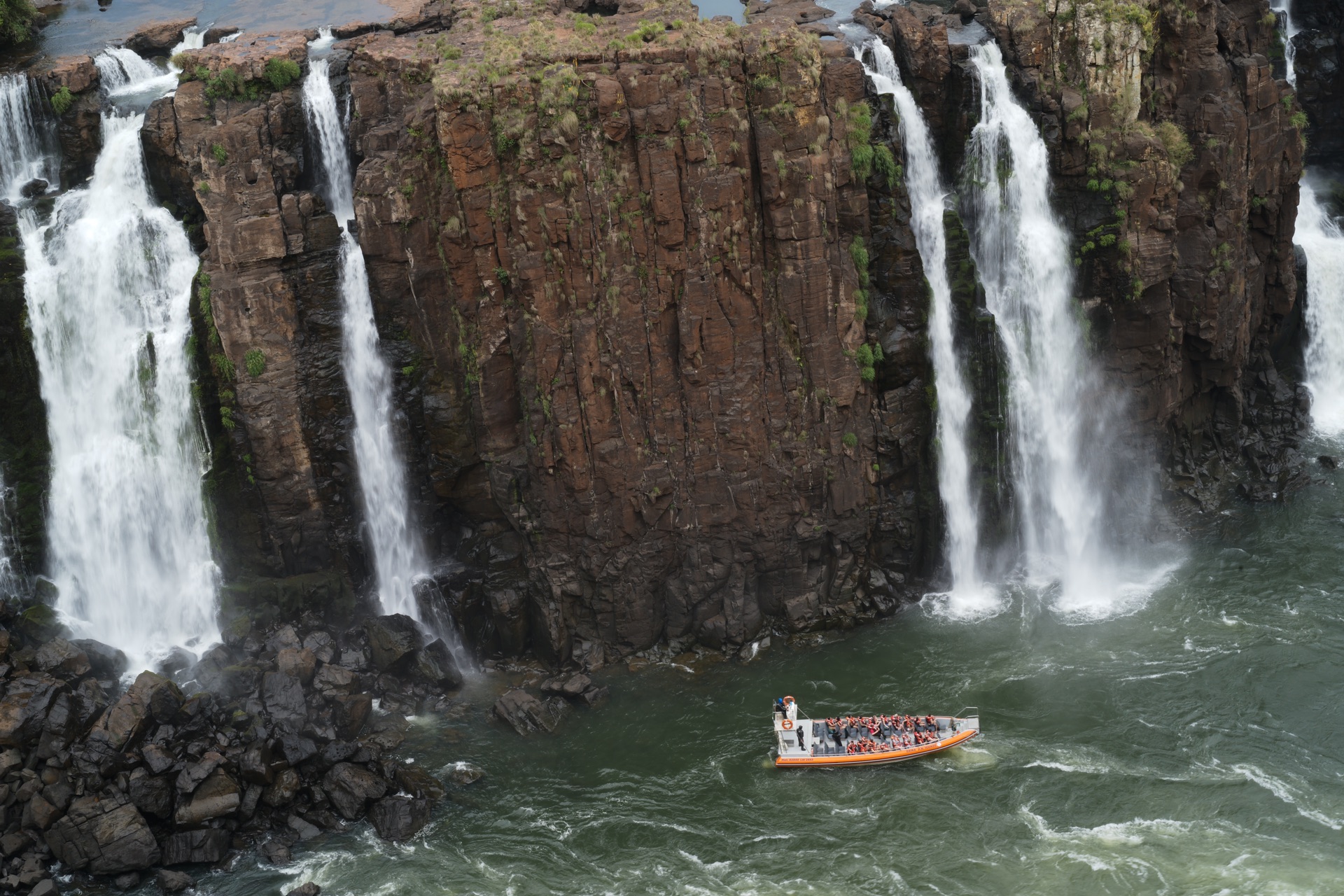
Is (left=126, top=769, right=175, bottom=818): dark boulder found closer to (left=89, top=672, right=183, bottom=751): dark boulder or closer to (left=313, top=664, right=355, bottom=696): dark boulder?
(left=89, top=672, right=183, bottom=751): dark boulder

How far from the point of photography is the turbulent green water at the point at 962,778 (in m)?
32.3

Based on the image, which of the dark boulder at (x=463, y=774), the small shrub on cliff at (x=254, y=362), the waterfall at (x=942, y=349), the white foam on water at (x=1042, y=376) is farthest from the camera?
the white foam on water at (x=1042, y=376)

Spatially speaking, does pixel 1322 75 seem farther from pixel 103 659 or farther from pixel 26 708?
pixel 26 708

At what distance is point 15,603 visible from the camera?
39.9 meters

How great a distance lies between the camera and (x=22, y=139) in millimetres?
42250

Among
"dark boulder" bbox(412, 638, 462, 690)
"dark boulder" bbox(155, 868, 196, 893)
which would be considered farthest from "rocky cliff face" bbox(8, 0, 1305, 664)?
"dark boulder" bbox(155, 868, 196, 893)

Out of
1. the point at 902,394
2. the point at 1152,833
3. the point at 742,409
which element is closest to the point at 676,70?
the point at 742,409

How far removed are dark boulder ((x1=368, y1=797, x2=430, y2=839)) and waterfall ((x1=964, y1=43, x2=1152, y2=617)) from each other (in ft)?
72.5

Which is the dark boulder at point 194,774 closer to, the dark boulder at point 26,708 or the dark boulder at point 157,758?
the dark boulder at point 157,758

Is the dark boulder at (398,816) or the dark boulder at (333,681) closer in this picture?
the dark boulder at (398,816)

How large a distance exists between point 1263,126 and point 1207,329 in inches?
315

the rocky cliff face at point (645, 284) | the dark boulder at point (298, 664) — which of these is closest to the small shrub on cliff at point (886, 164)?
the rocky cliff face at point (645, 284)

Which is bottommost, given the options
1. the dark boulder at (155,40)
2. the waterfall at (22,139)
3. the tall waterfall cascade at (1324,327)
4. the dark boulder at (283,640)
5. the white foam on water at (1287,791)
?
the white foam on water at (1287,791)

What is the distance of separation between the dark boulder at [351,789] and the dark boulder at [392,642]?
531cm
